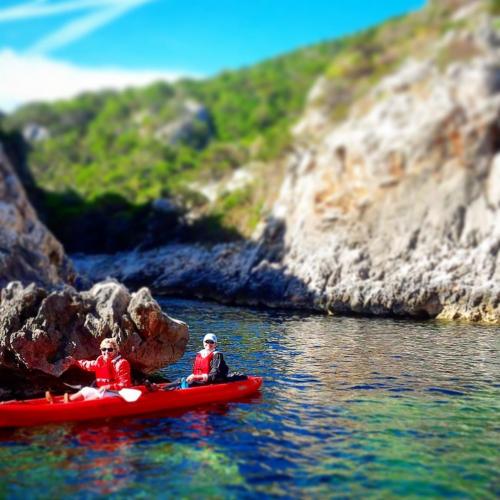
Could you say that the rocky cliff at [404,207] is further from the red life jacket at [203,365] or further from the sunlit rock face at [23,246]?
the red life jacket at [203,365]

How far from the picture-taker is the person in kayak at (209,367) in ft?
46.0

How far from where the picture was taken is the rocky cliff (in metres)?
31.2

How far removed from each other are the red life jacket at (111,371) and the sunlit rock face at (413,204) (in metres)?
20.8

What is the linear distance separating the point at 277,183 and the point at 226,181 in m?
11.4

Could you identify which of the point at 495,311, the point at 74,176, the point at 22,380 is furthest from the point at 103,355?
the point at 74,176

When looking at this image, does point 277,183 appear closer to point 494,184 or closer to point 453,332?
point 494,184

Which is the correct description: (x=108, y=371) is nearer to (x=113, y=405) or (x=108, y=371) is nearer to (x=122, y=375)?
(x=122, y=375)

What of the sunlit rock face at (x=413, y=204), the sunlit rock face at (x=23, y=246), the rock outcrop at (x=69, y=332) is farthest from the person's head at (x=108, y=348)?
the sunlit rock face at (x=413, y=204)

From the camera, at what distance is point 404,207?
35531 millimetres

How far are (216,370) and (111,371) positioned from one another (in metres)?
2.55

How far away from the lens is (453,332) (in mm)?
24938

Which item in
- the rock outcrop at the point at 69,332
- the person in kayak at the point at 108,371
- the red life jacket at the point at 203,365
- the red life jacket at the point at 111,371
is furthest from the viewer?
the red life jacket at the point at 203,365

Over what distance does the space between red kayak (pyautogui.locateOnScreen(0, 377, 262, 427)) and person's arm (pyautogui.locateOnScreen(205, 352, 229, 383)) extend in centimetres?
27

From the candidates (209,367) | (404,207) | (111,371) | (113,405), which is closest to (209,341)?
(209,367)
